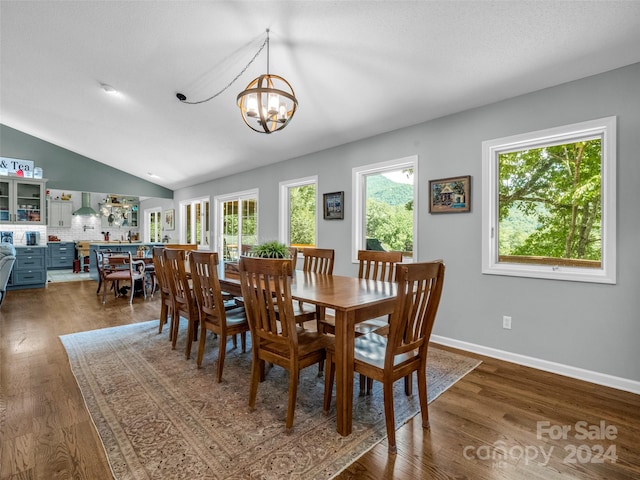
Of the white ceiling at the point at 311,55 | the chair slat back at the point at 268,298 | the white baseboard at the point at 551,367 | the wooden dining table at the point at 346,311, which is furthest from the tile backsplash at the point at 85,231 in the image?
the white baseboard at the point at 551,367

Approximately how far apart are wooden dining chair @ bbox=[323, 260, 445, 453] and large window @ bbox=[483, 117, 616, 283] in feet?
5.38

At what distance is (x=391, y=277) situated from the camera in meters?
2.77

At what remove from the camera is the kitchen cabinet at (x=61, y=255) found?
998 centimetres

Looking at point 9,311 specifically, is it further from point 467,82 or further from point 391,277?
point 467,82

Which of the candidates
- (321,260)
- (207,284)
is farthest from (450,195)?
(207,284)

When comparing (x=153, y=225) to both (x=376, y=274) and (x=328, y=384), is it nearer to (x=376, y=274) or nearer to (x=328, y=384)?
(x=376, y=274)

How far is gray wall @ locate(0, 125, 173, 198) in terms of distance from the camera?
6852 millimetres

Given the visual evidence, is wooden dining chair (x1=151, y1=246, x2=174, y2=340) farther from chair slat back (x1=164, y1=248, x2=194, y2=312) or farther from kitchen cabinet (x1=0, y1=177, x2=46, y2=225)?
kitchen cabinet (x1=0, y1=177, x2=46, y2=225)

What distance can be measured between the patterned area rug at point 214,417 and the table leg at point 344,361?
0.16 metres

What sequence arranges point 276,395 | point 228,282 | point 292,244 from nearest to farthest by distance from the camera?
point 276,395 → point 228,282 → point 292,244

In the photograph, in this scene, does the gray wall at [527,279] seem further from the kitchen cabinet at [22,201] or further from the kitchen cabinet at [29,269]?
the kitchen cabinet at [22,201]

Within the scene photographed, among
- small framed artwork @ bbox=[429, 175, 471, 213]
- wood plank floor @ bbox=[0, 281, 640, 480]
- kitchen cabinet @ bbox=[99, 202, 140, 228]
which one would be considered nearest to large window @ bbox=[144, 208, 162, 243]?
kitchen cabinet @ bbox=[99, 202, 140, 228]

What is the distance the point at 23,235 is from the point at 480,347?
8.84m

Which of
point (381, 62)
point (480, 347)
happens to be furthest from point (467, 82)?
point (480, 347)
